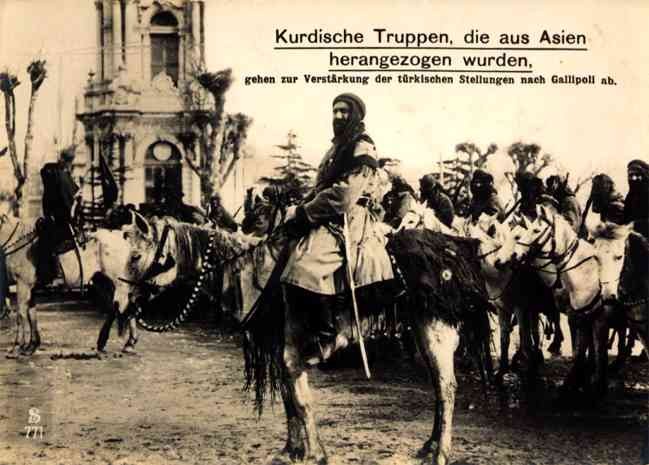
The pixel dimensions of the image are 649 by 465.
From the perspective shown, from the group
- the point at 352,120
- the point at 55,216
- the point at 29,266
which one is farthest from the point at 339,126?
the point at 29,266

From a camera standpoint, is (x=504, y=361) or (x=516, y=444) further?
(x=504, y=361)

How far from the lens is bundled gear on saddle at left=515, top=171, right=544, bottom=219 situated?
4859 mm

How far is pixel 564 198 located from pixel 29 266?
3.38 meters

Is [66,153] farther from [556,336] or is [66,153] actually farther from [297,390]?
[556,336]

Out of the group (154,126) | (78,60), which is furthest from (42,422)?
(78,60)

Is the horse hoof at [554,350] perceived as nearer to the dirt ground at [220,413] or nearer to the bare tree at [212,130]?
the dirt ground at [220,413]

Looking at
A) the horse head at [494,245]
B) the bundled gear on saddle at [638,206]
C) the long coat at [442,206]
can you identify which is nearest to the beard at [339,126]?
the long coat at [442,206]

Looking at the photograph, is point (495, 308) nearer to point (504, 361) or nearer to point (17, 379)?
point (504, 361)

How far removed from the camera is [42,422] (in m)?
4.70

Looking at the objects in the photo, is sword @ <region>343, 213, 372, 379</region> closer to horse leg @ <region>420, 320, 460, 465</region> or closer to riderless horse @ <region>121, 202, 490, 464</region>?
riderless horse @ <region>121, 202, 490, 464</region>

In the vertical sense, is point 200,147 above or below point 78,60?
below

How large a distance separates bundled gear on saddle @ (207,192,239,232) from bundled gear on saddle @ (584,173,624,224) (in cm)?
220

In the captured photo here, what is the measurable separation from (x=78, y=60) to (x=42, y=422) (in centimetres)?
224

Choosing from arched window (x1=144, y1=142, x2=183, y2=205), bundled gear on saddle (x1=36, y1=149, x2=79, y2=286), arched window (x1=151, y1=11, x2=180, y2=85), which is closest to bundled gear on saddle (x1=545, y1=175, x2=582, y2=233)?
arched window (x1=144, y1=142, x2=183, y2=205)
